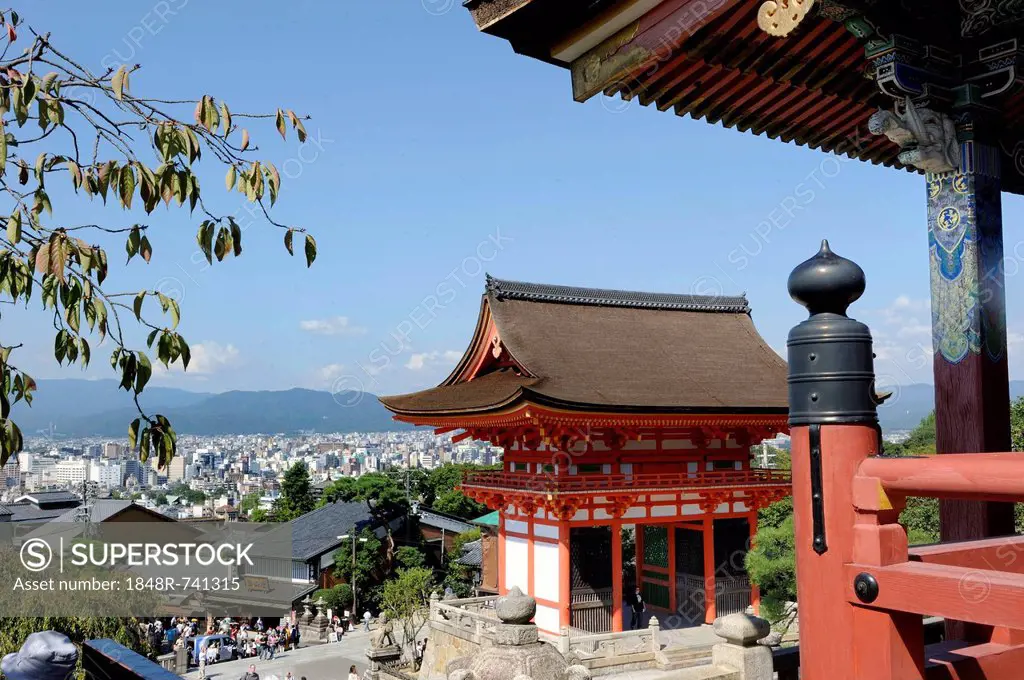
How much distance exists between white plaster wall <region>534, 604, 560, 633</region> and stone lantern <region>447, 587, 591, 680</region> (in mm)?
9863

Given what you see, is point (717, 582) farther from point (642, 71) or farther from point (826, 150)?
point (642, 71)

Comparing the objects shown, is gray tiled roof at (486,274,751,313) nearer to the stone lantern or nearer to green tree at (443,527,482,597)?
the stone lantern

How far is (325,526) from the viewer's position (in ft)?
120

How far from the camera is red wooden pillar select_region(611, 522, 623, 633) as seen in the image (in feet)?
49.7

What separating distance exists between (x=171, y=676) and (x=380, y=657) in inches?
657

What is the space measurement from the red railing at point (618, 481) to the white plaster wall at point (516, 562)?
1.27m

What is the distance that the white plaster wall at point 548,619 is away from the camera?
14688 mm

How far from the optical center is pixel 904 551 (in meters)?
1.80

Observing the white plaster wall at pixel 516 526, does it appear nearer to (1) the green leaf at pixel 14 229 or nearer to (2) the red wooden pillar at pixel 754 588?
(2) the red wooden pillar at pixel 754 588

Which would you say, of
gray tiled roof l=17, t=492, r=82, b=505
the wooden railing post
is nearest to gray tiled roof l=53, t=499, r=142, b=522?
gray tiled roof l=17, t=492, r=82, b=505

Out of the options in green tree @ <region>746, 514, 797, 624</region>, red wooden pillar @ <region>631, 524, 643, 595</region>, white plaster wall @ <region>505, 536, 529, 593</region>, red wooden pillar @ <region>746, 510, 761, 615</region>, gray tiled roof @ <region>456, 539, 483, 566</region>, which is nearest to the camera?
green tree @ <region>746, 514, 797, 624</region>

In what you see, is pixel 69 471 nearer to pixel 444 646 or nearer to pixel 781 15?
pixel 444 646

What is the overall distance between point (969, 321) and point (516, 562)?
13.5m

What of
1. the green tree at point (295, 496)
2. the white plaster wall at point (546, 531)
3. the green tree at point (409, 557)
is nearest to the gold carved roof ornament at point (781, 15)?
the white plaster wall at point (546, 531)
